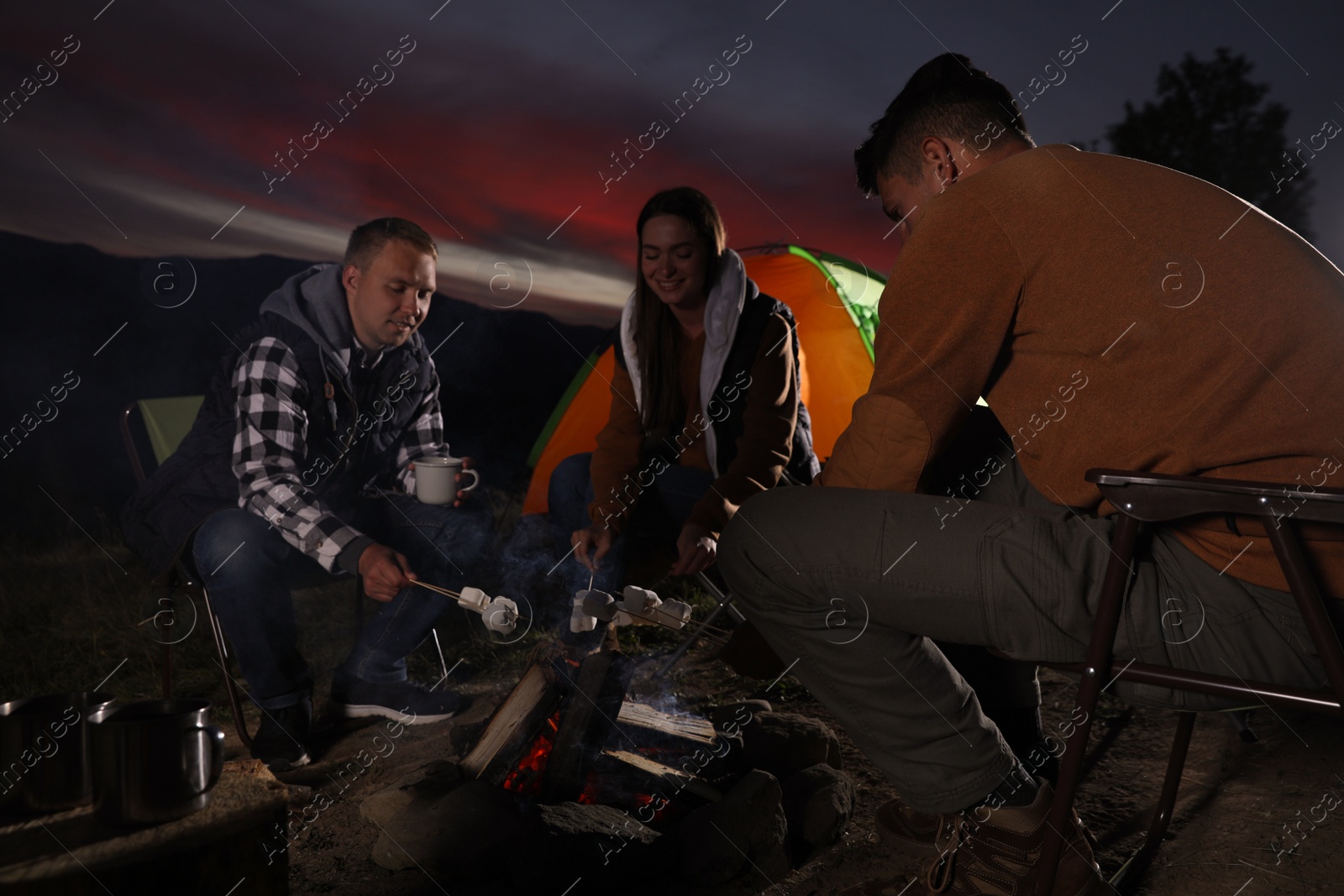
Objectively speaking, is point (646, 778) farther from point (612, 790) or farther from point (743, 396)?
point (743, 396)

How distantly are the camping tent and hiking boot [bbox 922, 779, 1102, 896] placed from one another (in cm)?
280

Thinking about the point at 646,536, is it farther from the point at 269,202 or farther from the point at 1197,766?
the point at 269,202

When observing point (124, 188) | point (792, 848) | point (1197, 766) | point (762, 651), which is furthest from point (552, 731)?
point (124, 188)

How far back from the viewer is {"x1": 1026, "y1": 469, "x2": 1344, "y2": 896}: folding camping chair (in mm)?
1041

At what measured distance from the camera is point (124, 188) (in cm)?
354

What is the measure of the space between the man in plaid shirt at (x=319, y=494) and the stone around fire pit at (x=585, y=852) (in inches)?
31.3

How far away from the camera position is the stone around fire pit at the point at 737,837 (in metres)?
1.69

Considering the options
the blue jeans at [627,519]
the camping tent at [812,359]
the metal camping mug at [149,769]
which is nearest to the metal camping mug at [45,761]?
the metal camping mug at [149,769]

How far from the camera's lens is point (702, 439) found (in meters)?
2.85

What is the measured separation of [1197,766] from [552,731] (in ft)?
5.66

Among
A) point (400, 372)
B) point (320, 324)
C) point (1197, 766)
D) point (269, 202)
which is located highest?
point (269, 202)

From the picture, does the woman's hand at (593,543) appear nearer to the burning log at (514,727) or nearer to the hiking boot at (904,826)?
the burning log at (514,727)

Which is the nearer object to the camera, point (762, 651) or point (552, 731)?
point (552, 731)

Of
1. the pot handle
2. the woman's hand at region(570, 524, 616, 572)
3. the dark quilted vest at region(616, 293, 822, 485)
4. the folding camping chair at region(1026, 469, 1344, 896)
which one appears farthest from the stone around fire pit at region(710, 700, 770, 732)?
the pot handle
